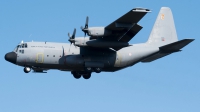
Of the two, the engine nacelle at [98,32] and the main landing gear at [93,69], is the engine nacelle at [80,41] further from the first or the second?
the main landing gear at [93,69]

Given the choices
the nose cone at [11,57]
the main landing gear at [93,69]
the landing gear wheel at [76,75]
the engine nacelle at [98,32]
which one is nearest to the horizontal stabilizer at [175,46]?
the main landing gear at [93,69]

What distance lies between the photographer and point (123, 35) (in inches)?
1433

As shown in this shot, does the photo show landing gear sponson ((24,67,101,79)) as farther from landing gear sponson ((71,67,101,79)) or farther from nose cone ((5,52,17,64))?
nose cone ((5,52,17,64))

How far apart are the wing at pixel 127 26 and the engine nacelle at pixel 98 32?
0.87 ft

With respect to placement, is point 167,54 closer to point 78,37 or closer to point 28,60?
point 78,37

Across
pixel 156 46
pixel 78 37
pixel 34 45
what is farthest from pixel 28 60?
pixel 156 46

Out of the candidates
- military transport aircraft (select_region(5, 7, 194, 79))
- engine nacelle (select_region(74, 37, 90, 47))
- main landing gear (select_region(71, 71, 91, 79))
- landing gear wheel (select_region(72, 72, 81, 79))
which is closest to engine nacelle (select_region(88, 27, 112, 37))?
military transport aircraft (select_region(5, 7, 194, 79))

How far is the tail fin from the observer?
132 feet

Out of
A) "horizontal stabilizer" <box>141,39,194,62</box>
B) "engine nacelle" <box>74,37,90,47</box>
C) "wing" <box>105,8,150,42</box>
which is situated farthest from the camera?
"horizontal stabilizer" <box>141,39,194,62</box>

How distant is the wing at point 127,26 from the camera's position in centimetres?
3403

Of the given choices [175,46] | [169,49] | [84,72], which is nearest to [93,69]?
[84,72]

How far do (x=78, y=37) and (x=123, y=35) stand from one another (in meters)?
3.06

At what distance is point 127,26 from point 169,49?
4.95 meters

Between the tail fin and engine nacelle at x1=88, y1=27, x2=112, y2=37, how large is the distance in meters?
5.61
